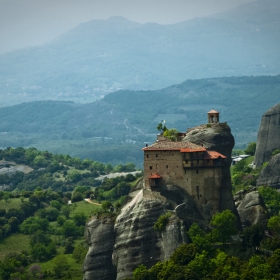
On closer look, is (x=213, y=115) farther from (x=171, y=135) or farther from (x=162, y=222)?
(x=162, y=222)

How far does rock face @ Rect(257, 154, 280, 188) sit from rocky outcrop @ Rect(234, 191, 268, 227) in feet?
57.9

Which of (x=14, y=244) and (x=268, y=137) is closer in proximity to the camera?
(x=14, y=244)

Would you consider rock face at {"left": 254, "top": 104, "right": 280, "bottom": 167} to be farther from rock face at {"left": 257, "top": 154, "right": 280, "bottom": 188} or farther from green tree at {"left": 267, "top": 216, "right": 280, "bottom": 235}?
green tree at {"left": 267, "top": 216, "right": 280, "bottom": 235}

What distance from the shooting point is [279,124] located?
139750 millimetres

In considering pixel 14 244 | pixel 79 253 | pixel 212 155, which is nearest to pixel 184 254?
pixel 212 155

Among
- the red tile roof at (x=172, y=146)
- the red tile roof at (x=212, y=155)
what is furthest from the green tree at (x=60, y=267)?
the red tile roof at (x=212, y=155)

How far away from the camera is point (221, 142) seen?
96062 mm

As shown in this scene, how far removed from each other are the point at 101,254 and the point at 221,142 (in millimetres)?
15215

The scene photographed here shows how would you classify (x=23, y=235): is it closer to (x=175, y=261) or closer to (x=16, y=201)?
(x=16, y=201)

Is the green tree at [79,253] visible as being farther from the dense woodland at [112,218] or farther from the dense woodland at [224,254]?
the dense woodland at [224,254]

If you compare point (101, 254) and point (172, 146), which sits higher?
point (172, 146)

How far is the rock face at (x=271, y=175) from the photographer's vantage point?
4653 inches

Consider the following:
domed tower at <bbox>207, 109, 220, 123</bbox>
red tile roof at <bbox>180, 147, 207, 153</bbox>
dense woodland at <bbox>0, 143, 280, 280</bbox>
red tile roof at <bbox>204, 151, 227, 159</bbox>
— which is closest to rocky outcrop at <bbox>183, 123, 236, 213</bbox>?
domed tower at <bbox>207, 109, 220, 123</bbox>

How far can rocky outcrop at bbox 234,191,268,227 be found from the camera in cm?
9569
